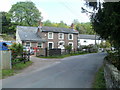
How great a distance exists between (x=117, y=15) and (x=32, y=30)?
1222 inches

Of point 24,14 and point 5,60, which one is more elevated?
point 24,14

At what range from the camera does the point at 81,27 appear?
75.4 meters

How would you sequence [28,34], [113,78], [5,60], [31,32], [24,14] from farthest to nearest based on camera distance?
[24,14], [31,32], [28,34], [5,60], [113,78]

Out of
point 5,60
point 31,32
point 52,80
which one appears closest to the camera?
point 52,80

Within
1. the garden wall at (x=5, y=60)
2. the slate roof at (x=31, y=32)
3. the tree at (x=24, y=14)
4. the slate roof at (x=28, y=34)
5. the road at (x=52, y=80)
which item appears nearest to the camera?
the road at (x=52, y=80)

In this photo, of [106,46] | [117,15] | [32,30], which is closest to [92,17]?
[117,15]

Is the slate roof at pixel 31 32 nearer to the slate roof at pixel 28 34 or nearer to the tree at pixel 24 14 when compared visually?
the slate roof at pixel 28 34

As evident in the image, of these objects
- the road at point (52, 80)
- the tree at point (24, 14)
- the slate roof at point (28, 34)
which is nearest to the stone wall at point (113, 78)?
the road at point (52, 80)

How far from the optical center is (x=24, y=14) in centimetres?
4800

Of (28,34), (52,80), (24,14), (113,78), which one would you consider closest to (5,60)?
(52,80)

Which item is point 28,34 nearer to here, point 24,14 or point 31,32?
point 31,32

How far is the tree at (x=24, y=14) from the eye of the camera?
1845 inches

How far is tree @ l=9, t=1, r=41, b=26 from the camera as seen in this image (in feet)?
154

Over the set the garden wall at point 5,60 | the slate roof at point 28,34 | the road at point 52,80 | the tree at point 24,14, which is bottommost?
the road at point 52,80
